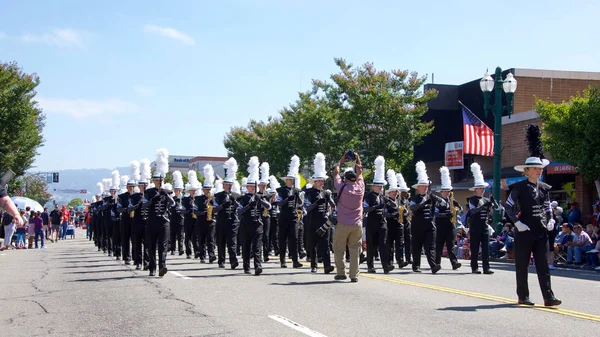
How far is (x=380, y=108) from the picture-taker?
1464 inches

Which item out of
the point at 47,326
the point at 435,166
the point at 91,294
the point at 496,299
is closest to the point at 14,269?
the point at 91,294

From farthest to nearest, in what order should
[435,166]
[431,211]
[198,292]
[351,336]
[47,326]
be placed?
[435,166]
[431,211]
[198,292]
[47,326]
[351,336]

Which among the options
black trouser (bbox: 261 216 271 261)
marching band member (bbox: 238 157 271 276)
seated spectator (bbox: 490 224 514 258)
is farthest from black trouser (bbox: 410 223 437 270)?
seated spectator (bbox: 490 224 514 258)

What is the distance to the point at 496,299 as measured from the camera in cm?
1132

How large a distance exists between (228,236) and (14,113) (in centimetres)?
2478

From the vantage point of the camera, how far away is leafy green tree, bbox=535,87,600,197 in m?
25.0

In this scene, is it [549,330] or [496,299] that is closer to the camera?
[549,330]

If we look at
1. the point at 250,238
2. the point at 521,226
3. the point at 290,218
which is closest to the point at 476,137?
the point at 290,218

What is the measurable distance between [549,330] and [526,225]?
2470mm

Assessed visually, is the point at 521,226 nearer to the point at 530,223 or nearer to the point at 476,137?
the point at 530,223

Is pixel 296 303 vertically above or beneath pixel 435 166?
beneath

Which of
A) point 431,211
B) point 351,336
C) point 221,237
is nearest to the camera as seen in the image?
point 351,336

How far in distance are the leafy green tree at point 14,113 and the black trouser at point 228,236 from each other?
23.4 metres

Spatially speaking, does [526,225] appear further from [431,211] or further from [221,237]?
[221,237]
